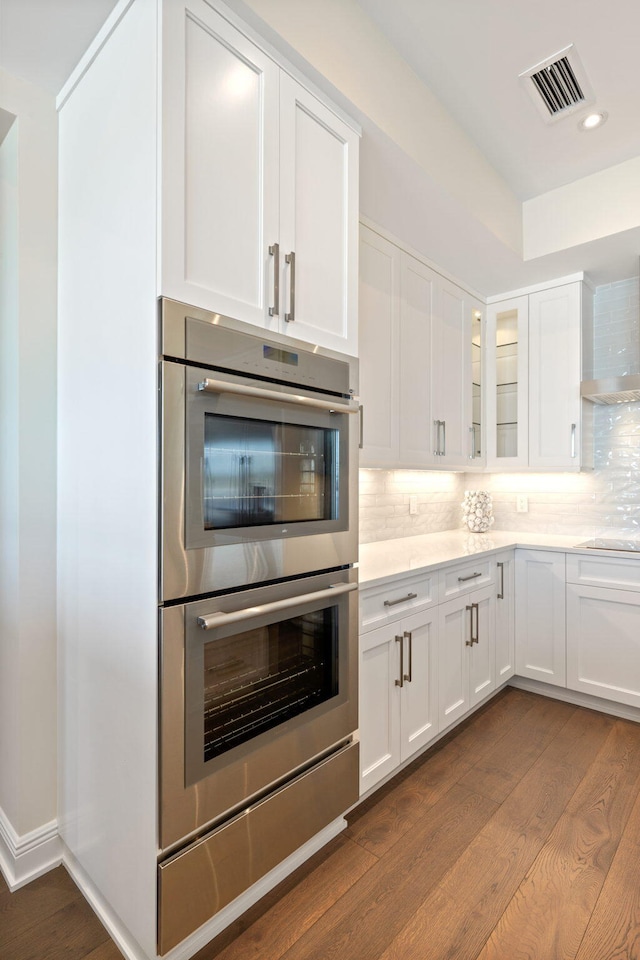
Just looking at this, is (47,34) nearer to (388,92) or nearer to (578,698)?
(388,92)

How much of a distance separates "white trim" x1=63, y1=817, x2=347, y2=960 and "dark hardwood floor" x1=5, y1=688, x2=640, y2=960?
1.0 inches

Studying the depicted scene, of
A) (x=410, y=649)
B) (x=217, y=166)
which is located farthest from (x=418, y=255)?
(x=410, y=649)

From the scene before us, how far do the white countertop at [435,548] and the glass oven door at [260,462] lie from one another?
17.3 inches

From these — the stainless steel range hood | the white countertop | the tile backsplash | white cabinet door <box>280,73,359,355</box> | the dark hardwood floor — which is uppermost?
white cabinet door <box>280,73,359,355</box>

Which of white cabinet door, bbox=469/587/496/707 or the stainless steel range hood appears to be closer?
white cabinet door, bbox=469/587/496/707

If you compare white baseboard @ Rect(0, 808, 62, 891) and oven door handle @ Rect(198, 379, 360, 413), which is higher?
oven door handle @ Rect(198, 379, 360, 413)

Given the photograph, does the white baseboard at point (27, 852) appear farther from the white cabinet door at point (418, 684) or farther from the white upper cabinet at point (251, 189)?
the white upper cabinet at point (251, 189)

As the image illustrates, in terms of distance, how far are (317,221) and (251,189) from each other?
29 centimetres

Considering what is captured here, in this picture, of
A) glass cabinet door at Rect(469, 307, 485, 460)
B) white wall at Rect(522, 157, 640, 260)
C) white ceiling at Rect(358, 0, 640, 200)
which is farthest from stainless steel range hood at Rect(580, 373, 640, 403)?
white ceiling at Rect(358, 0, 640, 200)

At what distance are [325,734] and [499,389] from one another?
2617 millimetres

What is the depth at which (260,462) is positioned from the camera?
1.42 m

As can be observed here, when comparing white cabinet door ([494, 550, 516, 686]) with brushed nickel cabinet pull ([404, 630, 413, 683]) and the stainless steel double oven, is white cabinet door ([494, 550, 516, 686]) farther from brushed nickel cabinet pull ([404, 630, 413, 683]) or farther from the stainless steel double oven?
the stainless steel double oven

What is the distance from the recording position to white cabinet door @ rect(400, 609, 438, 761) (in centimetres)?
206

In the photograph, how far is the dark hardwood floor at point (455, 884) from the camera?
1.38m
